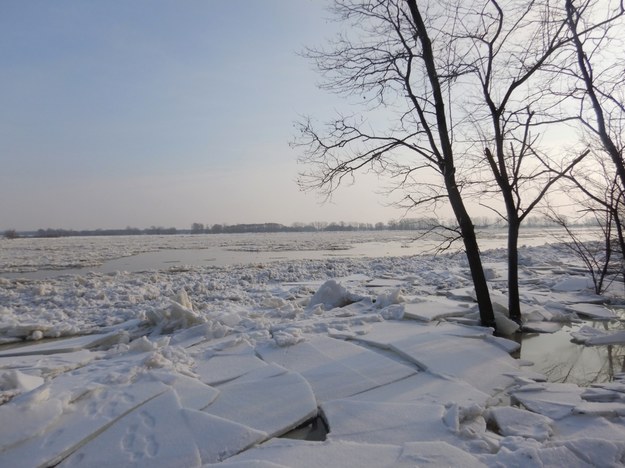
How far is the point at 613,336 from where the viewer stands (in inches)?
240

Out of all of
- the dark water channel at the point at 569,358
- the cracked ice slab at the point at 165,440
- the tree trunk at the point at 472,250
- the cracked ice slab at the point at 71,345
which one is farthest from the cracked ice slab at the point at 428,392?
the cracked ice slab at the point at 71,345

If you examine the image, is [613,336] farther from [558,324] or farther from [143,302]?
[143,302]

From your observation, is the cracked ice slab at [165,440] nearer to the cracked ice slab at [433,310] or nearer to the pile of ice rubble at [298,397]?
the pile of ice rubble at [298,397]

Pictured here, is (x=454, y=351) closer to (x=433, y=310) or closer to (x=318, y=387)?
(x=318, y=387)

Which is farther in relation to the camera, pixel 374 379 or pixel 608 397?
pixel 374 379

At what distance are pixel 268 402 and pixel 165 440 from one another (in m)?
1.00

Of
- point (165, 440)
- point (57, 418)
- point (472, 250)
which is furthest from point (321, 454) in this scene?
point (472, 250)

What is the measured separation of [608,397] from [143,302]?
31.2 feet

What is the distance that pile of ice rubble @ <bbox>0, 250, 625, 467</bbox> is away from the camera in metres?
2.84

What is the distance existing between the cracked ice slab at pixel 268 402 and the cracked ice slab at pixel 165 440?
23 centimetres

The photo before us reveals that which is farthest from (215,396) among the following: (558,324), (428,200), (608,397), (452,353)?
(558,324)

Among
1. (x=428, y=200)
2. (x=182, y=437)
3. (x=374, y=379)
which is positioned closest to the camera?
(x=182, y=437)

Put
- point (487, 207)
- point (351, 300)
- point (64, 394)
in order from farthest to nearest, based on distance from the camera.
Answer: point (351, 300)
point (487, 207)
point (64, 394)

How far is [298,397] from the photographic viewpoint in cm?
379
